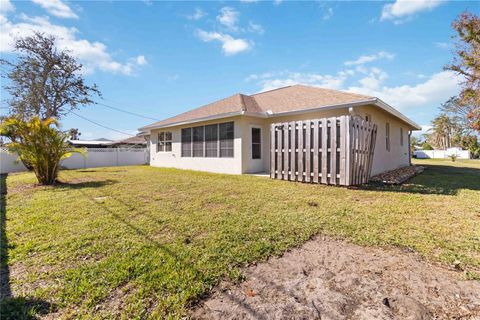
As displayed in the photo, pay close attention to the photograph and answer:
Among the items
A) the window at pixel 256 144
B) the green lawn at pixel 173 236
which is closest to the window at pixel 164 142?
the window at pixel 256 144

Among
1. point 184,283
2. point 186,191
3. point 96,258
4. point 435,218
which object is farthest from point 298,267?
point 186,191

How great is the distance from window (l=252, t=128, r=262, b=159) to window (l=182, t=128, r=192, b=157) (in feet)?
13.9

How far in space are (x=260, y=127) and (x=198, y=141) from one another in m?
3.75

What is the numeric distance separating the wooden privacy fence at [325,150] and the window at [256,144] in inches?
94.8

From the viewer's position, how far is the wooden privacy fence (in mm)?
6629

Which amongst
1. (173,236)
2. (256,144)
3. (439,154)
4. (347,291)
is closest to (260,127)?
(256,144)

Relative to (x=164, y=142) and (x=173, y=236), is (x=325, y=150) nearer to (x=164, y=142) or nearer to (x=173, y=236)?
(x=173, y=236)

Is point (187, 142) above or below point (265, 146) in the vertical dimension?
above

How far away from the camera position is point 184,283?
211 cm

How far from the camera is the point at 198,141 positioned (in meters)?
12.6

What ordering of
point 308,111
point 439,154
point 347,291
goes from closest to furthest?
1. point 347,291
2. point 308,111
3. point 439,154

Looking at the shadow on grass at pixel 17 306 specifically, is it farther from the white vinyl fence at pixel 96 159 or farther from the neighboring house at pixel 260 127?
the white vinyl fence at pixel 96 159

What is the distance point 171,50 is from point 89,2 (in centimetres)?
503

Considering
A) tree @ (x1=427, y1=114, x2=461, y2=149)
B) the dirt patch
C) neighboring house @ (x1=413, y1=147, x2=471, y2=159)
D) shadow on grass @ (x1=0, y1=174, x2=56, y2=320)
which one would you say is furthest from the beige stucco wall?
tree @ (x1=427, y1=114, x2=461, y2=149)
